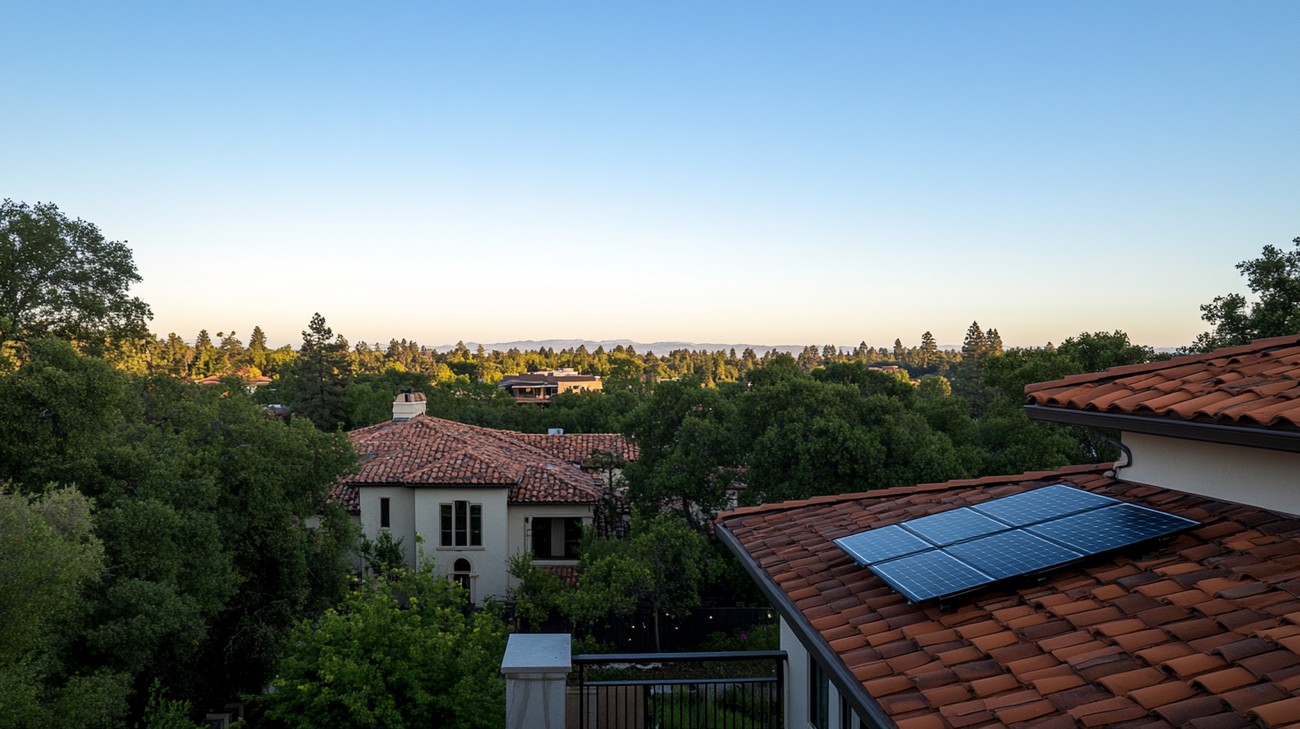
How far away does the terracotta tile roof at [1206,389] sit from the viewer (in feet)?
12.8

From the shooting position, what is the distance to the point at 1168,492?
5055 mm

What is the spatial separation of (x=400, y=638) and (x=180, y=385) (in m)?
13.7

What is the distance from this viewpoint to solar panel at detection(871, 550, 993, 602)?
4217 mm

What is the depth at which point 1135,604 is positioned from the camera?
3.61m

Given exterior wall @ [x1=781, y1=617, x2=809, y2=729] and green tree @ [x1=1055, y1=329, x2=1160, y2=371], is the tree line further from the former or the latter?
exterior wall @ [x1=781, y1=617, x2=809, y2=729]

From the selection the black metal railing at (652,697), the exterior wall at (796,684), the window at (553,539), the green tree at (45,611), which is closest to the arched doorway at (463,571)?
the window at (553,539)

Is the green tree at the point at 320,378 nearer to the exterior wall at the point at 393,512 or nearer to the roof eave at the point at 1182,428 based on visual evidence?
the exterior wall at the point at 393,512

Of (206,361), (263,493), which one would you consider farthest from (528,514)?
(206,361)

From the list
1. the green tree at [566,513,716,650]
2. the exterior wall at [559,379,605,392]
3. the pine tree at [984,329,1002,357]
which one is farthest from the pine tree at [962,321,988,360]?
the green tree at [566,513,716,650]

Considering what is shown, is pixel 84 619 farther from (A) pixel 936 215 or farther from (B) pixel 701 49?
(A) pixel 936 215

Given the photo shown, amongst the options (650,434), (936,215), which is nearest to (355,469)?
(650,434)

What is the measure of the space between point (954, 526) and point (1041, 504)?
2.20ft

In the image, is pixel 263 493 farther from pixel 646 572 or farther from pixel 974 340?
pixel 974 340

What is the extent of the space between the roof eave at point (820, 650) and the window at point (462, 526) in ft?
61.6
